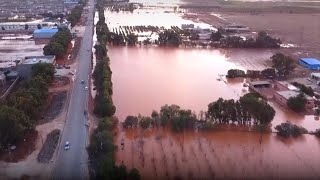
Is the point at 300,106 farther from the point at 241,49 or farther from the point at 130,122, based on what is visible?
the point at 241,49

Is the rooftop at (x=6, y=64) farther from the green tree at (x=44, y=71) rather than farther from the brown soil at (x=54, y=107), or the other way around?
the brown soil at (x=54, y=107)

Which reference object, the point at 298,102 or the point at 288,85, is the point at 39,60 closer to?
the point at 288,85

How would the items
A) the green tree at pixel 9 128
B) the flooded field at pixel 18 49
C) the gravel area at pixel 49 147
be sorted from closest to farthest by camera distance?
the gravel area at pixel 49 147
the green tree at pixel 9 128
the flooded field at pixel 18 49

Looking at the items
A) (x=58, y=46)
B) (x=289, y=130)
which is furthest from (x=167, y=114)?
(x=58, y=46)

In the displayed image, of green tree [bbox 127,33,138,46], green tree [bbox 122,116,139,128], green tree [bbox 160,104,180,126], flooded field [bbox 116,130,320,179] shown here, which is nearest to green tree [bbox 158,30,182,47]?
green tree [bbox 127,33,138,46]

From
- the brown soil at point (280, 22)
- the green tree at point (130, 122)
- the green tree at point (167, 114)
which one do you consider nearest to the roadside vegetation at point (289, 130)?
the green tree at point (167, 114)

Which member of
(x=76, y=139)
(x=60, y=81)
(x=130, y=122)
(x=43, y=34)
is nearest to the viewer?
(x=76, y=139)

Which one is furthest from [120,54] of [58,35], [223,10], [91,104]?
[223,10]
